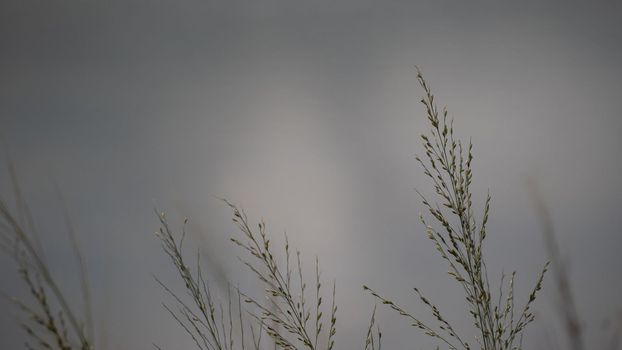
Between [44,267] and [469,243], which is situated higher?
[469,243]

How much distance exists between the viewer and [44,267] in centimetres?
100

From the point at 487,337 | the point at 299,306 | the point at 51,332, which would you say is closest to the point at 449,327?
the point at 487,337

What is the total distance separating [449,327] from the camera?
4.30ft

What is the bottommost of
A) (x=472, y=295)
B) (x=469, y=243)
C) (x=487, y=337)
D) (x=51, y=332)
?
(x=51, y=332)

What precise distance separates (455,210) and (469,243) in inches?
4.0

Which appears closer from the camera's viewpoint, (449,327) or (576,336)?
(576,336)

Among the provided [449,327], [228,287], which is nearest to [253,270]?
[228,287]

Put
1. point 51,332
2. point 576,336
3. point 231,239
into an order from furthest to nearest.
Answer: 1. point 231,239
2. point 576,336
3. point 51,332

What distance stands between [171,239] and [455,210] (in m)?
0.78

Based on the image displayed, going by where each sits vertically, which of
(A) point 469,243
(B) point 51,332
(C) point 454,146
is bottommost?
(B) point 51,332

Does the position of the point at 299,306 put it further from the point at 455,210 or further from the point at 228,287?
the point at 455,210

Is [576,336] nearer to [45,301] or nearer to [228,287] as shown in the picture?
[228,287]

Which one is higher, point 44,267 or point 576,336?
point 576,336

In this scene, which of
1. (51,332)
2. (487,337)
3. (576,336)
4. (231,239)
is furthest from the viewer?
(231,239)
